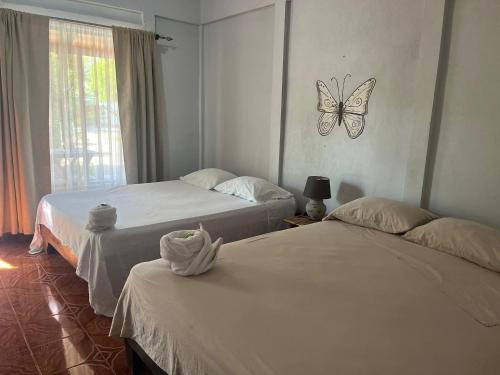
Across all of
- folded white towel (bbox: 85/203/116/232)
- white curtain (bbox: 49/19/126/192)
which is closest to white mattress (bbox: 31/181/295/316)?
folded white towel (bbox: 85/203/116/232)

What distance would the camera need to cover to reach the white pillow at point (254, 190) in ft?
10.5

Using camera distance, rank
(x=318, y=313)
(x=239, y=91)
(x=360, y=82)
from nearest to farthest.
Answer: (x=318, y=313) → (x=360, y=82) → (x=239, y=91)

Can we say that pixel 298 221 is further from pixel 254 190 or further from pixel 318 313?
pixel 318 313

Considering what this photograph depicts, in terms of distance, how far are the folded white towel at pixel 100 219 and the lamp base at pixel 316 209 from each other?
1535 millimetres

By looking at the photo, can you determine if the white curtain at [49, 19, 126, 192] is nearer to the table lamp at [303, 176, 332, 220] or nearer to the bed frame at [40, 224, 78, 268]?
the bed frame at [40, 224, 78, 268]

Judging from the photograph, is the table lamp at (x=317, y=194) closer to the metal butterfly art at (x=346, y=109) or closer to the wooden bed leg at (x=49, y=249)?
the metal butterfly art at (x=346, y=109)

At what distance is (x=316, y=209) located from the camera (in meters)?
2.98

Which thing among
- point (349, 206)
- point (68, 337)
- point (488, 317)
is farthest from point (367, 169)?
point (68, 337)

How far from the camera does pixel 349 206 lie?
2.61m

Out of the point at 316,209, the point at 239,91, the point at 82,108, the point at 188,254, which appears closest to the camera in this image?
the point at 188,254

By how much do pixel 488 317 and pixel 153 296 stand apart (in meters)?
1.35

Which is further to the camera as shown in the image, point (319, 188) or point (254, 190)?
point (254, 190)

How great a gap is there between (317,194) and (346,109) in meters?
0.75

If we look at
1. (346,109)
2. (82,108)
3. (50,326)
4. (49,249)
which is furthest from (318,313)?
(82,108)
